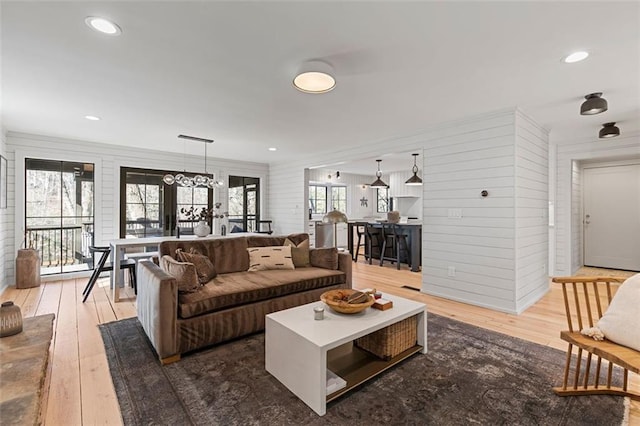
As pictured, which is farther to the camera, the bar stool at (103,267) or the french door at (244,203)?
the french door at (244,203)

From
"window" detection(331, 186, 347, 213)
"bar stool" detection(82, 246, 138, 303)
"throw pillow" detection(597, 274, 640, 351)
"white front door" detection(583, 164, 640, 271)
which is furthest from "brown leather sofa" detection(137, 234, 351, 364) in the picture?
"window" detection(331, 186, 347, 213)

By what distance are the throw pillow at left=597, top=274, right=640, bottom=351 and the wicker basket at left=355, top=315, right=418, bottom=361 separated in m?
1.20

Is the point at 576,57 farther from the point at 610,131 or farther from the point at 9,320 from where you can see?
the point at 9,320

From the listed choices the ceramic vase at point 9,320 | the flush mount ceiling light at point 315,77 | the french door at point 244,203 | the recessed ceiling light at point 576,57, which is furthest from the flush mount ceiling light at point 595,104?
the french door at point 244,203

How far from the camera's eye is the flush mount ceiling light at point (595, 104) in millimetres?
3037

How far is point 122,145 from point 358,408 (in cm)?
605

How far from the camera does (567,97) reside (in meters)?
3.27

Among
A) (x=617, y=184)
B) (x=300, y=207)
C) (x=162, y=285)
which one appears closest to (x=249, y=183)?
(x=300, y=207)

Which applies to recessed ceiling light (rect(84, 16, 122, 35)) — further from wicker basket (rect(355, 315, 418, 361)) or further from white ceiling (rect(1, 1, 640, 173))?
wicker basket (rect(355, 315, 418, 361))

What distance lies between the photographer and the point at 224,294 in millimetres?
2789

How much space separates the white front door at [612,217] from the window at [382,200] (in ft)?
17.6

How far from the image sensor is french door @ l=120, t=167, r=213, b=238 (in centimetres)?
595

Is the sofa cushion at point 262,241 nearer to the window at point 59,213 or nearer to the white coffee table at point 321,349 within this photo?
the white coffee table at point 321,349

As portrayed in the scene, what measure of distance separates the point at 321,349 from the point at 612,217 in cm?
707
